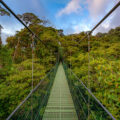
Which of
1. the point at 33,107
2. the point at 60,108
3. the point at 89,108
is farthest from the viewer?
the point at 60,108

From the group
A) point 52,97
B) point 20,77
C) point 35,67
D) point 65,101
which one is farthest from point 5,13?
point 65,101

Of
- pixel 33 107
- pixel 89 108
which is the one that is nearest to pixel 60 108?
pixel 33 107

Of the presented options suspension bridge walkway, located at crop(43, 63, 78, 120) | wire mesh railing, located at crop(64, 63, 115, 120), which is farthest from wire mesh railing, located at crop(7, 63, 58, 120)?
wire mesh railing, located at crop(64, 63, 115, 120)

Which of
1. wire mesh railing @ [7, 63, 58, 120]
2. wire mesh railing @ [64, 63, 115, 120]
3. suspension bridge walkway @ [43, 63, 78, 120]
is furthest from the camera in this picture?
suspension bridge walkway @ [43, 63, 78, 120]

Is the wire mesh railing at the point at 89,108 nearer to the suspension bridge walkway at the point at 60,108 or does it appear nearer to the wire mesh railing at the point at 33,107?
the suspension bridge walkway at the point at 60,108

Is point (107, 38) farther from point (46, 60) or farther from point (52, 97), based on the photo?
point (52, 97)

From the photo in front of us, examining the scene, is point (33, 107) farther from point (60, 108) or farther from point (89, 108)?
point (89, 108)

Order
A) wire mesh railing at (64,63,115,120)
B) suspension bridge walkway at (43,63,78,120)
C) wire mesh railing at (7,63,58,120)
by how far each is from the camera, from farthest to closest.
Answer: suspension bridge walkway at (43,63,78,120) → wire mesh railing at (64,63,115,120) → wire mesh railing at (7,63,58,120)

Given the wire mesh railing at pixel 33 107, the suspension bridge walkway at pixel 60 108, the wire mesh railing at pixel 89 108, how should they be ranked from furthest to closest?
1. the suspension bridge walkway at pixel 60 108
2. the wire mesh railing at pixel 89 108
3. the wire mesh railing at pixel 33 107

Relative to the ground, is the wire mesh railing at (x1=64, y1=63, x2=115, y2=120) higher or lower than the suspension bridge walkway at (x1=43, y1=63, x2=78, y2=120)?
higher

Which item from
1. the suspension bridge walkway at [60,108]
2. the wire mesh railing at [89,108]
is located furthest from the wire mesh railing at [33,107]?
the wire mesh railing at [89,108]

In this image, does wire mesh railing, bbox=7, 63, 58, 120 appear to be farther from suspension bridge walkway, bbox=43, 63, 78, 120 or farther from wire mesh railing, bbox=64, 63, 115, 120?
wire mesh railing, bbox=64, 63, 115, 120

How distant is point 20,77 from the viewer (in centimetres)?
260

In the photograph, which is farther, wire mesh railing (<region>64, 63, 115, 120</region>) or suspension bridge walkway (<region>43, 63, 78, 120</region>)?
suspension bridge walkway (<region>43, 63, 78, 120</region>)
